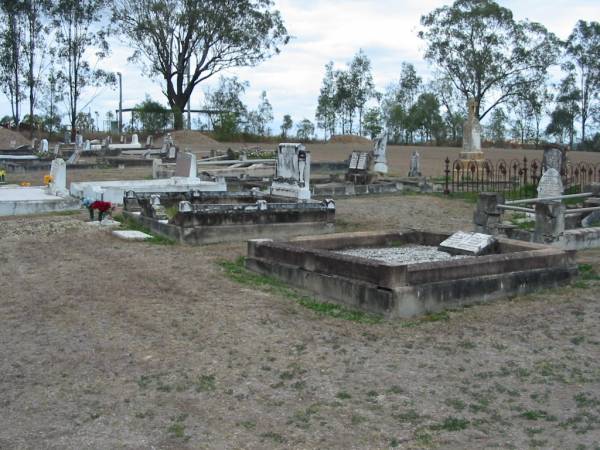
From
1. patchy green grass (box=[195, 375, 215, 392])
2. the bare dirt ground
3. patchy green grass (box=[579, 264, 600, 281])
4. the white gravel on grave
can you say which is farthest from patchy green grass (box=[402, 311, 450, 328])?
patchy green grass (box=[579, 264, 600, 281])

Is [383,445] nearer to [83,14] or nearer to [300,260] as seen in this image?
[300,260]

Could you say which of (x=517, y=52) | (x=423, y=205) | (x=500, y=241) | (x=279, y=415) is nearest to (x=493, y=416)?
(x=279, y=415)

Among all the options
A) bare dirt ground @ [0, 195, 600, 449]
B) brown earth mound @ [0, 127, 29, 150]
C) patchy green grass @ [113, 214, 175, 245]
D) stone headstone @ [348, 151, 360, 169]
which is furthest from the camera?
brown earth mound @ [0, 127, 29, 150]

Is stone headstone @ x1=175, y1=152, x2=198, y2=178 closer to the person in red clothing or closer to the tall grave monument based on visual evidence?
the person in red clothing

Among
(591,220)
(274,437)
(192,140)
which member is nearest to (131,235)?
(591,220)

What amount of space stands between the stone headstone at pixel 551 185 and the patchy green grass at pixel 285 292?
585 cm

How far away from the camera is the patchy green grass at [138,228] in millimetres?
11086

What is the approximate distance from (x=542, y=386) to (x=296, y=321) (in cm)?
233

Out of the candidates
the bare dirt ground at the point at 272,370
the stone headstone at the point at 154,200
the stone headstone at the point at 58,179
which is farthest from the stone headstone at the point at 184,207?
the stone headstone at the point at 58,179

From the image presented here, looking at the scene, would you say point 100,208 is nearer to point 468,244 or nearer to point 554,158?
point 468,244

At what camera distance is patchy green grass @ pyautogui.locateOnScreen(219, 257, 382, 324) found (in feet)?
22.1

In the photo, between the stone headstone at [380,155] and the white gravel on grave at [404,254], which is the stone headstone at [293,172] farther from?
the stone headstone at [380,155]

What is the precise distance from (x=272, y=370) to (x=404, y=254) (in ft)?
12.6

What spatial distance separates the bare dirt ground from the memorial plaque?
101 centimetres
